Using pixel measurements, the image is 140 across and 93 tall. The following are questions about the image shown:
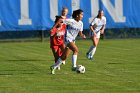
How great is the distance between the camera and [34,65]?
1903cm

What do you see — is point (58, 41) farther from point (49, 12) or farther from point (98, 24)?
point (49, 12)

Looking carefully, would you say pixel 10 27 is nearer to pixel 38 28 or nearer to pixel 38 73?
pixel 38 28

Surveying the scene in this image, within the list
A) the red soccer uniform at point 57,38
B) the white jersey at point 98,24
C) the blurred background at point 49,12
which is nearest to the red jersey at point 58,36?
the red soccer uniform at point 57,38

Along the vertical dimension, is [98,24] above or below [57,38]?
below

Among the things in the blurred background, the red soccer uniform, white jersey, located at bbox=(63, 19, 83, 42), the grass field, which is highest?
white jersey, located at bbox=(63, 19, 83, 42)

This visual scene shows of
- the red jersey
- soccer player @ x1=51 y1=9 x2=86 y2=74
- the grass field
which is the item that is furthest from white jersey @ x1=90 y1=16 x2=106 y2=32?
soccer player @ x1=51 y1=9 x2=86 y2=74

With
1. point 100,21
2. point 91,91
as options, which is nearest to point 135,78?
point 91,91

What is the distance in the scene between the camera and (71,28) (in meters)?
16.3

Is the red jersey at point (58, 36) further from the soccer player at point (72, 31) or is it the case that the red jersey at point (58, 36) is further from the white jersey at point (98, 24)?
the white jersey at point (98, 24)

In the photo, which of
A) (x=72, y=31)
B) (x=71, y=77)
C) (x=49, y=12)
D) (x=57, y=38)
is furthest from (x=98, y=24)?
(x=49, y=12)

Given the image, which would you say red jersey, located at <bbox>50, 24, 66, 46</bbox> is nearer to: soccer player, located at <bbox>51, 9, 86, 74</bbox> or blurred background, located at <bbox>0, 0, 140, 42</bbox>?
soccer player, located at <bbox>51, 9, 86, 74</bbox>

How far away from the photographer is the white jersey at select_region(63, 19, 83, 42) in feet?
52.9

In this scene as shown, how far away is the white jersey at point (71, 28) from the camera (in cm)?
1612

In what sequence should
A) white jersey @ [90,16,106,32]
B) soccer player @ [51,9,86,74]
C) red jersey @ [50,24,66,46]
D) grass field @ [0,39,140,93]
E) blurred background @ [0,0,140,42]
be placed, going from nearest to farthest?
grass field @ [0,39,140,93]
soccer player @ [51,9,86,74]
red jersey @ [50,24,66,46]
white jersey @ [90,16,106,32]
blurred background @ [0,0,140,42]
